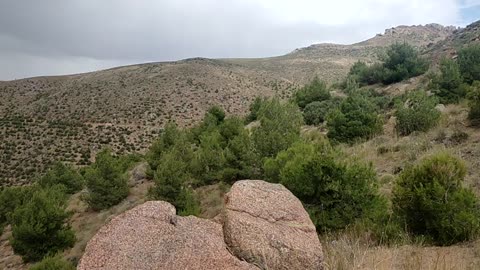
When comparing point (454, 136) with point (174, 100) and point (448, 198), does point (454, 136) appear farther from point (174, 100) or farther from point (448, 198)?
point (174, 100)

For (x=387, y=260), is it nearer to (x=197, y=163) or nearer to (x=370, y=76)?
(x=197, y=163)

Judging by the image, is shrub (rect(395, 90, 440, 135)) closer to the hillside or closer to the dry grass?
the dry grass

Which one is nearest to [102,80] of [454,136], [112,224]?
[454,136]

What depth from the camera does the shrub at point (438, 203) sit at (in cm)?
663

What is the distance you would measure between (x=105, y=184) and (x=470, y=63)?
79.3 ft

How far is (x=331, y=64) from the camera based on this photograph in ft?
293

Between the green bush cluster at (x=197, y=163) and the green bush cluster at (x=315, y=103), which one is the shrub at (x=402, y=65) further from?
the green bush cluster at (x=197, y=163)

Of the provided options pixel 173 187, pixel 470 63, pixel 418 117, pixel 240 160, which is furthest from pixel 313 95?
pixel 173 187

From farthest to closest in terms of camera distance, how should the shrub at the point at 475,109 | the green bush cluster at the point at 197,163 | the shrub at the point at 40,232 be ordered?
the green bush cluster at the point at 197,163 → the shrub at the point at 40,232 → the shrub at the point at 475,109

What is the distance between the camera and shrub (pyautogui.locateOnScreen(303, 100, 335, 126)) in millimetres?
27984

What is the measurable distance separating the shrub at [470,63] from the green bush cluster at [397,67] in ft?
17.4

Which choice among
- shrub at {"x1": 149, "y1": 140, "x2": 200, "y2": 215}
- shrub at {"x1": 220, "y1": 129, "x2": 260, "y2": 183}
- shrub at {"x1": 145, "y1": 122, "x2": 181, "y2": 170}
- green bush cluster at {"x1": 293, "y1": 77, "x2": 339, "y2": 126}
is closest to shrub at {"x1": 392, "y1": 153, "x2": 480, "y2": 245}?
shrub at {"x1": 220, "y1": 129, "x2": 260, "y2": 183}

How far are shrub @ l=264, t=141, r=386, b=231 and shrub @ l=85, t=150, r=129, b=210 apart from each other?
17.7m

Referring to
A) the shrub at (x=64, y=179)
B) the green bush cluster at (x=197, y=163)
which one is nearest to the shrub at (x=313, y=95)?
the green bush cluster at (x=197, y=163)
